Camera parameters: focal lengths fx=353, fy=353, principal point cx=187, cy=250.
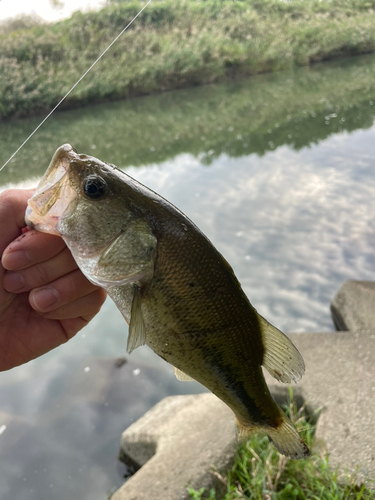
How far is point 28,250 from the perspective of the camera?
1.22 metres

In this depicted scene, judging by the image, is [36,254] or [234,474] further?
[234,474]

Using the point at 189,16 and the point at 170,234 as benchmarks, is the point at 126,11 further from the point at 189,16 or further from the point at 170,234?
the point at 170,234

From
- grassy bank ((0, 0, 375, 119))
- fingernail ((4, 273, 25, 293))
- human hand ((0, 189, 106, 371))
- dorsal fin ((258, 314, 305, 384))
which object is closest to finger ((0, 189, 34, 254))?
human hand ((0, 189, 106, 371))

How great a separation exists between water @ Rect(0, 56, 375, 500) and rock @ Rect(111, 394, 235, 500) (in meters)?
0.43

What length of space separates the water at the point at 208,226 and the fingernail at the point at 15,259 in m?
2.67

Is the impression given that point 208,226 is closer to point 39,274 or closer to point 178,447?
point 178,447

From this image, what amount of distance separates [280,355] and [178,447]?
1.83 metres

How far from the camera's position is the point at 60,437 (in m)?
3.47

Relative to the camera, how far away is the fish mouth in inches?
42.9

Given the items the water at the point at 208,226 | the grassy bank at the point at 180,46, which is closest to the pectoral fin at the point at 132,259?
the water at the point at 208,226

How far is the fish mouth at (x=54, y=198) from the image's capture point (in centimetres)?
109

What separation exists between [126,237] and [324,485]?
6.48 ft

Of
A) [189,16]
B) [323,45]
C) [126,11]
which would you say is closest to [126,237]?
[126,11]

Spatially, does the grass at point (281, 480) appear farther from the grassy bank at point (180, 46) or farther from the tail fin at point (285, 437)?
the grassy bank at point (180, 46)
